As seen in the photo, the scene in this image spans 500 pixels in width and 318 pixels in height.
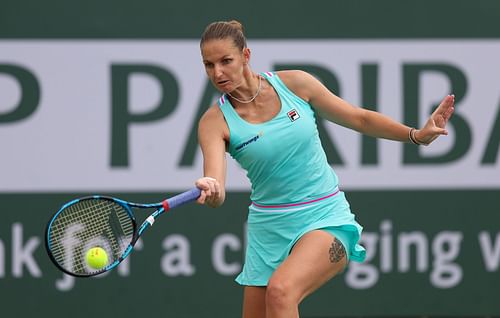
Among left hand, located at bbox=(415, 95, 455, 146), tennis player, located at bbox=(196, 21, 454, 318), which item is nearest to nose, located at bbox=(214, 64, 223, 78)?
tennis player, located at bbox=(196, 21, 454, 318)

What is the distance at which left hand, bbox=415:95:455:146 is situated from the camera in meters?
3.84

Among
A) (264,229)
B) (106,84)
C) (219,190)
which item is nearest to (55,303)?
(106,84)

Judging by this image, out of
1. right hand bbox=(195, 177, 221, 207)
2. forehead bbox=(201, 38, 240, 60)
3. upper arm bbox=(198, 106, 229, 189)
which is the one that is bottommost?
right hand bbox=(195, 177, 221, 207)

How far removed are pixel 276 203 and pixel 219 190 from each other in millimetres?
528

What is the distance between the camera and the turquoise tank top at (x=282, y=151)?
3.78m

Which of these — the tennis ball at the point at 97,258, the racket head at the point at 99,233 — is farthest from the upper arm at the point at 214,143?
the tennis ball at the point at 97,258

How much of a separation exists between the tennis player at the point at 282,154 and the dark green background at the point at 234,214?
1622mm

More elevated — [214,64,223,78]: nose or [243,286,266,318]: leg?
[214,64,223,78]: nose

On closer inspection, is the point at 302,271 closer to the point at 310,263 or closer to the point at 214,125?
the point at 310,263

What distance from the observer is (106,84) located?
18.2 feet

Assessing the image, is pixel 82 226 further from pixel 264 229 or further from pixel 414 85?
Answer: pixel 414 85

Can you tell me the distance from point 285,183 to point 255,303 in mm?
478

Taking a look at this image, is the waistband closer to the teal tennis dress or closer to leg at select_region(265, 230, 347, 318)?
the teal tennis dress
